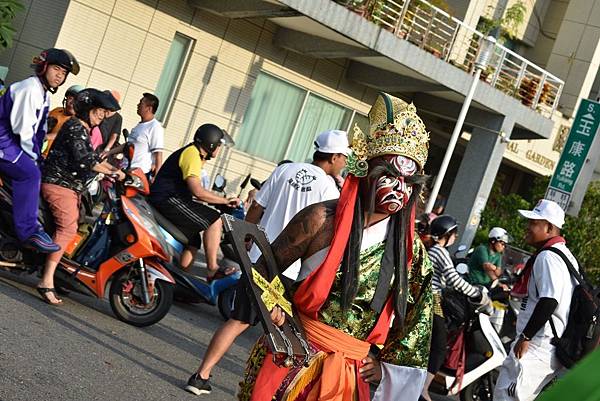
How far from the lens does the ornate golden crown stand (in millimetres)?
4367

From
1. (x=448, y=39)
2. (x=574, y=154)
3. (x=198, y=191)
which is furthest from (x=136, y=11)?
(x=198, y=191)

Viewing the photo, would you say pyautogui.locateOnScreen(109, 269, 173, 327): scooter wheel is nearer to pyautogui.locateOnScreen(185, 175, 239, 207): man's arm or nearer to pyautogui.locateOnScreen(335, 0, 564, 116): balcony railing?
pyautogui.locateOnScreen(185, 175, 239, 207): man's arm

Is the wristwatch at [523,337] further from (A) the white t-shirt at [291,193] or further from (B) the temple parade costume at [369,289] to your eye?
(B) the temple parade costume at [369,289]

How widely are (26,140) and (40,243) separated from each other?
2.50 feet

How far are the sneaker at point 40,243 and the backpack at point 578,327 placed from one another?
11.8ft

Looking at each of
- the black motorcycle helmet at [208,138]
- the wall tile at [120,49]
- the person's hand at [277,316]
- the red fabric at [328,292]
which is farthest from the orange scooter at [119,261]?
the wall tile at [120,49]

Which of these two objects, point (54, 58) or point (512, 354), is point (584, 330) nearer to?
point (512, 354)

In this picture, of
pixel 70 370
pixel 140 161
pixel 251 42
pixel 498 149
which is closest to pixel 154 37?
pixel 251 42

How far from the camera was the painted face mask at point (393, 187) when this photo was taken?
14.3ft

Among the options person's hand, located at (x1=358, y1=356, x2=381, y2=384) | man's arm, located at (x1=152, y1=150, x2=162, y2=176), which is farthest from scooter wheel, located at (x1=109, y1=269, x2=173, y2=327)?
person's hand, located at (x1=358, y1=356, x2=381, y2=384)

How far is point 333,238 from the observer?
428 centimetres

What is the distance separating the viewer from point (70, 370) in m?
6.74

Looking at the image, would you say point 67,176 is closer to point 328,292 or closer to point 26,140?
point 26,140

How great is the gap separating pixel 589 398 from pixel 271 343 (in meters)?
2.21
